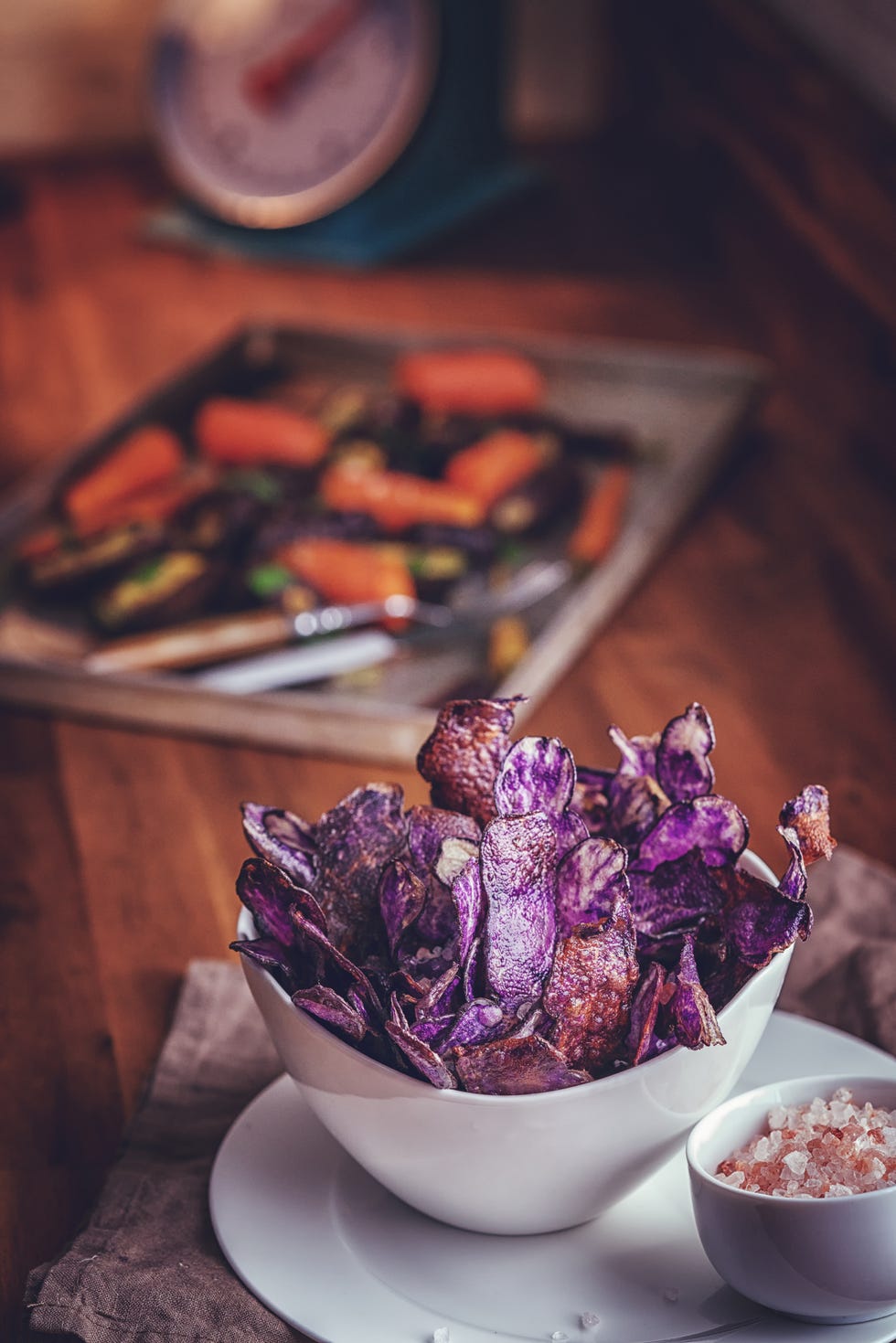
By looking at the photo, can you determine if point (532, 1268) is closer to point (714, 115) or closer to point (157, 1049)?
point (157, 1049)

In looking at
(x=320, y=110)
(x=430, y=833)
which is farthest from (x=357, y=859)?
(x=320, y=110)

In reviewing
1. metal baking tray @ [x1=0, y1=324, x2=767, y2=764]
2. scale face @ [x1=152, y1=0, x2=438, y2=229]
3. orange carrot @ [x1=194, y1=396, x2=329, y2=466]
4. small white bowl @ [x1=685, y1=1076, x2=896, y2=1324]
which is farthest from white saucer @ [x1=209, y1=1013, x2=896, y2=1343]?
scale face @ [x1=152, y1=0, x2=438, y2=229]

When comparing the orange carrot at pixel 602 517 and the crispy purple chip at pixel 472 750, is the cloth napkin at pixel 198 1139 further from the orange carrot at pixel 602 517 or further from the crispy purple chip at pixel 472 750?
the orange carrot at pixel 602 517

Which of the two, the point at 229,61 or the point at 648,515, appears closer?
the point at 648,515

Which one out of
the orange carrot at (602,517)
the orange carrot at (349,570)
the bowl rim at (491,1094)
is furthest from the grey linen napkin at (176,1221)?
the orange carrot at (602,517)

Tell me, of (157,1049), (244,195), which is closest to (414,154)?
(244,195)
